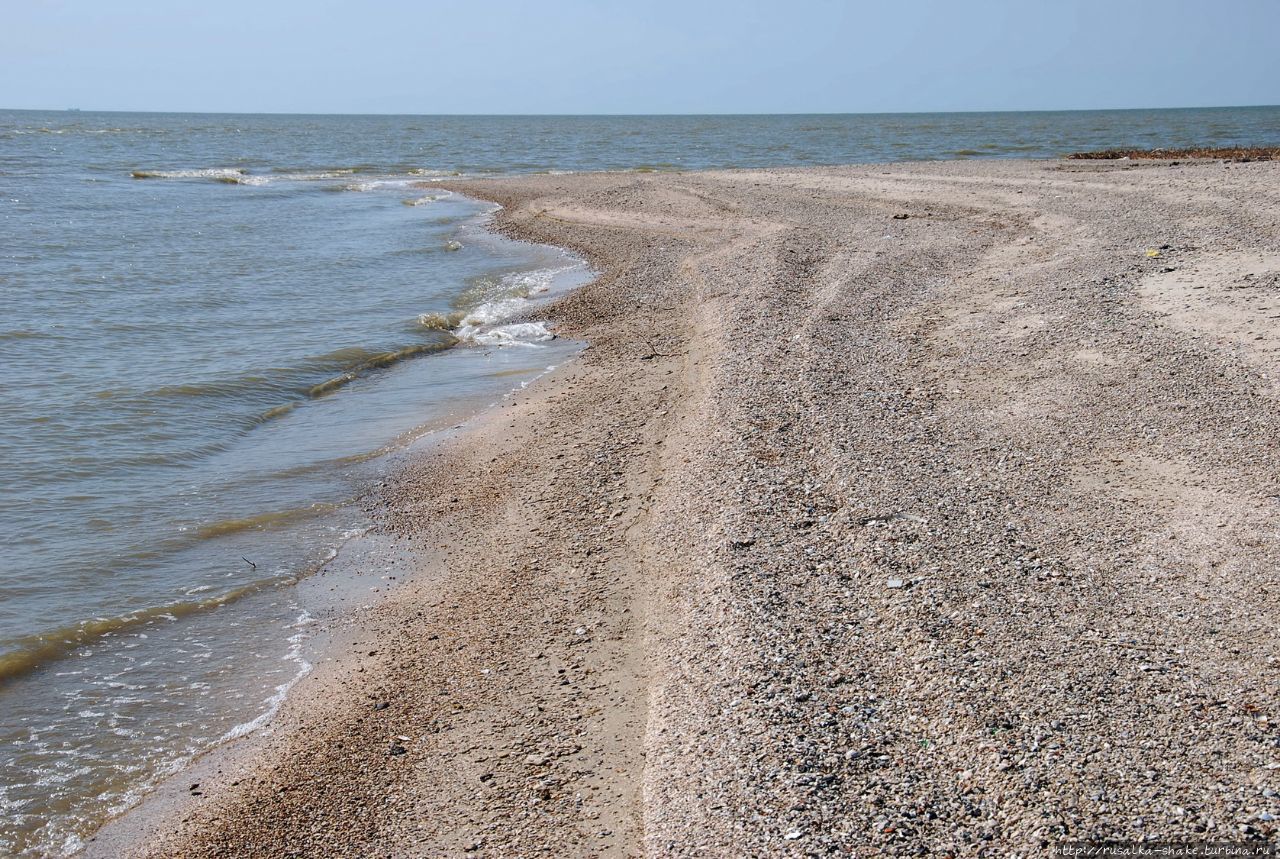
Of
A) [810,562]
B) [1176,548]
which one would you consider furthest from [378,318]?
[1176,548]

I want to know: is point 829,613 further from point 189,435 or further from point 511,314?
point 511,314

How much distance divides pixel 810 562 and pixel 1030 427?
276 centimetres

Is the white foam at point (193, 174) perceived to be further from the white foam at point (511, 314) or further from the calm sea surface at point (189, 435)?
the white foam at point (511, 314)

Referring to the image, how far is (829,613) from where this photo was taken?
184 inches

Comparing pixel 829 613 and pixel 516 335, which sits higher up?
pixel 516 335

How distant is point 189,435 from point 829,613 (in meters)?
6.86

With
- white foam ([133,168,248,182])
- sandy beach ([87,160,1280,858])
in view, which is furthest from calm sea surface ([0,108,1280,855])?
white foam ([133,168,248,182])

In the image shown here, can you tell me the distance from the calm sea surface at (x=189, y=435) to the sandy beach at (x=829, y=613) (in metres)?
0.55

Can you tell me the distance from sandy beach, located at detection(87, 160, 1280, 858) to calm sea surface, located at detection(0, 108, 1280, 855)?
55 centimetres

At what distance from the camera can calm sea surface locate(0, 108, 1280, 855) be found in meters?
4.98

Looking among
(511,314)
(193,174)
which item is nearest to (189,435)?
(511,314)

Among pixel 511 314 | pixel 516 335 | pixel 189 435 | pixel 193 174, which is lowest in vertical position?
pixel 189 435

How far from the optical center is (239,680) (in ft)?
17.2

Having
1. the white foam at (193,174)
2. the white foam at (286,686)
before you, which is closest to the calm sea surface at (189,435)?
the white foam at (286,686)
